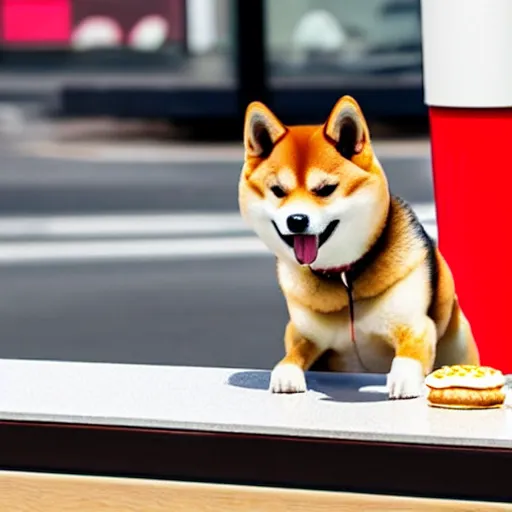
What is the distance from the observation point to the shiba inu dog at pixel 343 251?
2.73 metres

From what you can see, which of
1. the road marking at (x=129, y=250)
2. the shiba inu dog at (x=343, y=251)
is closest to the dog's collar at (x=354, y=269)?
the shiba inu dog at (x=343, y=251)

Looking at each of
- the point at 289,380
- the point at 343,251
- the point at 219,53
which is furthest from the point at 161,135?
the point at 343,251

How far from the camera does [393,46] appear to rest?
12.3m

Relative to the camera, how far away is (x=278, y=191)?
2738 millimetres

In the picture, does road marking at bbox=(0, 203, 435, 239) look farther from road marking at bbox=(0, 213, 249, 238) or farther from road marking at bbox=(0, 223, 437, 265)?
road marking at bbox=(0, 223, 437, 265)

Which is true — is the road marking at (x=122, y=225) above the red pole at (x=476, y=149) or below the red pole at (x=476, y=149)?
below

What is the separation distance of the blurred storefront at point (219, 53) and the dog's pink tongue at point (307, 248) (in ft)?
31.1

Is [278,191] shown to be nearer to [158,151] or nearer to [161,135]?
[158,151]

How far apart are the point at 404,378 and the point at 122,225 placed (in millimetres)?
6007

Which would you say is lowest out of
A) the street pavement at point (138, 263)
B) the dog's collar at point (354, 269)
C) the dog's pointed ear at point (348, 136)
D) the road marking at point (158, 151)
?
the street pavement at point (138, 263)

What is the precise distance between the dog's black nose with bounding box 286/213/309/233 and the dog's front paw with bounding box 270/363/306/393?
0.31 m

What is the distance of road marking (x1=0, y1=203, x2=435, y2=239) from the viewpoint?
8.47m

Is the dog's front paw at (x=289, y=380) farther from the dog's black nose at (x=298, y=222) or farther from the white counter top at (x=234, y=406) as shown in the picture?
the dog's black nose at (x=298, y=222)

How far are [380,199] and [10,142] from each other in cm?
953
